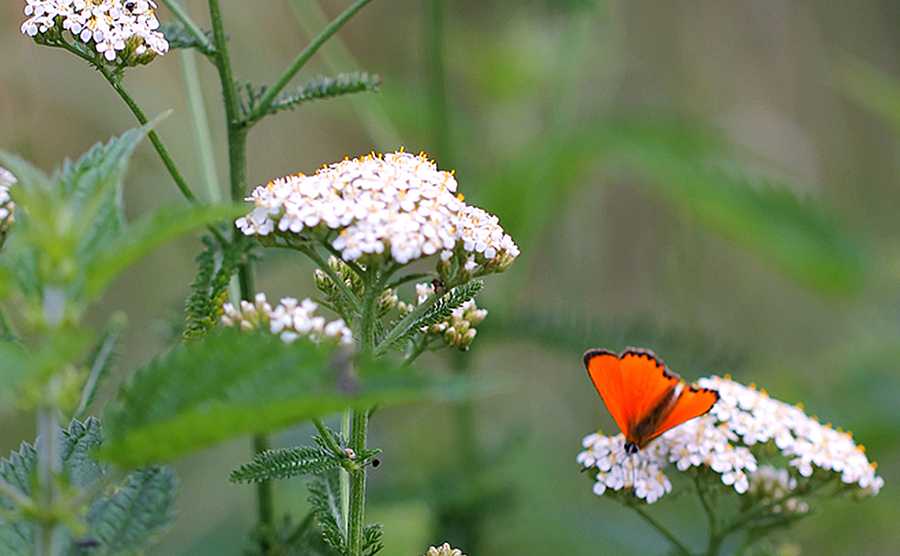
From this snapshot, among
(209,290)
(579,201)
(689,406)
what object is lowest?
(689,406)

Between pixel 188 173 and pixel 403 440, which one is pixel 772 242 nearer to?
pixel 403 440

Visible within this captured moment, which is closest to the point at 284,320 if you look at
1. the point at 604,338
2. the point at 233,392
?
the point at 233,392

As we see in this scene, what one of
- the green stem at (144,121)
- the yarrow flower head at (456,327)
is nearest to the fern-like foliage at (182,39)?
the green stem at (144,121)

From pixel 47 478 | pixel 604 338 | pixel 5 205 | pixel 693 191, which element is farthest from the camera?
pixel 693 191

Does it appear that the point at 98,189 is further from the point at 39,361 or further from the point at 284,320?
the point at 284,320

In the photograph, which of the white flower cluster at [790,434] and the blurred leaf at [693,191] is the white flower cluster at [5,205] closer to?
the white flower cluster at [790,434]

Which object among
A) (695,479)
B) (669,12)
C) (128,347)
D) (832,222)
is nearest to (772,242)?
(832,222)
